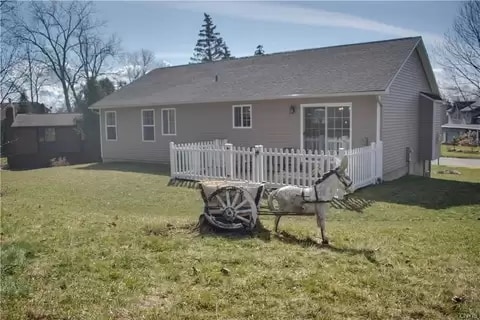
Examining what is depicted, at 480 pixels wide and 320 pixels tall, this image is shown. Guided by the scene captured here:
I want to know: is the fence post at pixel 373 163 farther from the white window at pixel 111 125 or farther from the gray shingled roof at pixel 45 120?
the gray shingled roof at pixel 45 120

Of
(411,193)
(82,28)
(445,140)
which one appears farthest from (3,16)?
(445,140)

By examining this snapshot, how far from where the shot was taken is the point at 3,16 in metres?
12.9

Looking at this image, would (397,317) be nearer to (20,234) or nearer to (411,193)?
(20,234)

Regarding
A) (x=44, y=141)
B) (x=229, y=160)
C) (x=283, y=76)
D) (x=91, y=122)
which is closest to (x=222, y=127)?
(x=283, y=76)

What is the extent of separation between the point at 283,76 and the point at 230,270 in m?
12.5

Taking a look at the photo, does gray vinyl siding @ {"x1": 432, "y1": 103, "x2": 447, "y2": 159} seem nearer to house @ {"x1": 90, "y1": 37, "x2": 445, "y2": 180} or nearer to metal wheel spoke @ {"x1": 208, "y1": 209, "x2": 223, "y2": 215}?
house @ {"x1": 90, "y1": 37, "x2": 445, "y2": 180}

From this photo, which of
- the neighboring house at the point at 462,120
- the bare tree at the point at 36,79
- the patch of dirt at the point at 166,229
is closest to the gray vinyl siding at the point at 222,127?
the patch of dirt at the point at 166,229

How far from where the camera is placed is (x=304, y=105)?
1396cm

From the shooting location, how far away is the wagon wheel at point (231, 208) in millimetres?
5906

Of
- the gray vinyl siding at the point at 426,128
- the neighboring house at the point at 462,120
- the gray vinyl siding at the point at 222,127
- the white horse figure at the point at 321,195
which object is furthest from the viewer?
the neighboring house at the point at 462,120

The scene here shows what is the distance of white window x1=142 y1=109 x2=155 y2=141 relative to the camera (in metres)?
19.0

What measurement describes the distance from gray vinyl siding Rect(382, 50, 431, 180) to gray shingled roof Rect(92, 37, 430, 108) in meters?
0.81

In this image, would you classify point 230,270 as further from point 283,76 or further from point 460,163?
point 460,163

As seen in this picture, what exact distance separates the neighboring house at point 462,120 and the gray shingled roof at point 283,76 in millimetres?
36076
